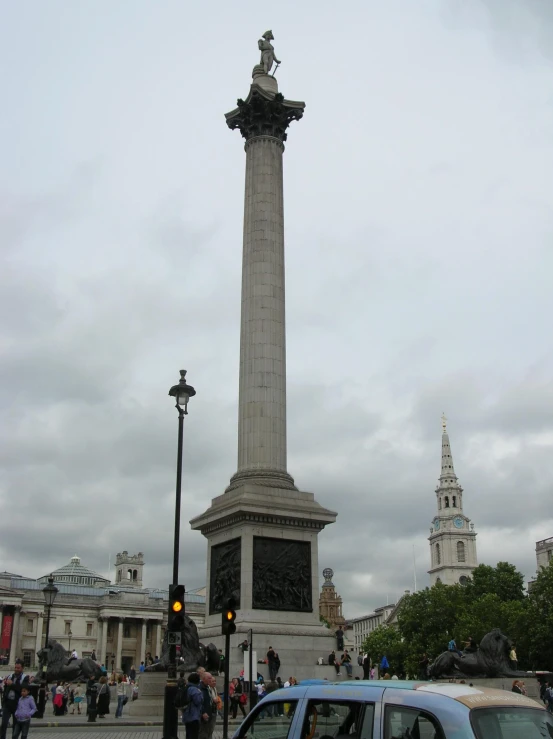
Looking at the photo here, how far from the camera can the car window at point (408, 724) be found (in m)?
8.17

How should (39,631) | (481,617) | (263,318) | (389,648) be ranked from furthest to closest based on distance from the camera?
(39,631)
(389,648)
(481,617)
(263,318)

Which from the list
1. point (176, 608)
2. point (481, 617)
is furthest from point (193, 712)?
point (481, 617)

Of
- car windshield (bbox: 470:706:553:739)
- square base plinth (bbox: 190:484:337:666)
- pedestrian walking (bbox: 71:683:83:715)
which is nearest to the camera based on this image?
car windshield (bbox: 470:706:553:739)

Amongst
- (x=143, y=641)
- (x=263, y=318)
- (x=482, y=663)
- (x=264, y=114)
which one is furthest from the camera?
(x=143, y=641)

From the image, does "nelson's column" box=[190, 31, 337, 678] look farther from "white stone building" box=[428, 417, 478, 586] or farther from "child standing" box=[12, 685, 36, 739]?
"white stone building" box=[428, 417, 478, 586]

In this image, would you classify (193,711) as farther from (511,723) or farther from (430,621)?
→ (430,621)

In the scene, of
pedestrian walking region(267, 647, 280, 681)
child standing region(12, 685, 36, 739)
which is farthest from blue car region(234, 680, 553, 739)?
pedestrian walking region(267, 647, 280, 681)

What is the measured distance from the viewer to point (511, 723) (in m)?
8.28

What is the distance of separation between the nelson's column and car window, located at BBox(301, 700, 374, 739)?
24796 millimetres

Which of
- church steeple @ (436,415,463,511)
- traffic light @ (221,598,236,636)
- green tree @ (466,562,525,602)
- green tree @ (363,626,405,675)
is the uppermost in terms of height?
church steeple @ (436,415,463,511)

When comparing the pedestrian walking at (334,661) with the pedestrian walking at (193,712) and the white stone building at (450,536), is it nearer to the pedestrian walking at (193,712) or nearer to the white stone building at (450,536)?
the pedestrian walking at (193,712)

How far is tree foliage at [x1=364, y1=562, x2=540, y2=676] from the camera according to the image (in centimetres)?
7488

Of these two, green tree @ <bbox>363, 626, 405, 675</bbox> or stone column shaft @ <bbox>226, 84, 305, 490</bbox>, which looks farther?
green tree @ <bbox>363, 626, 405, 675</bbox>

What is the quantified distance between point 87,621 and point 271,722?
135062mm
